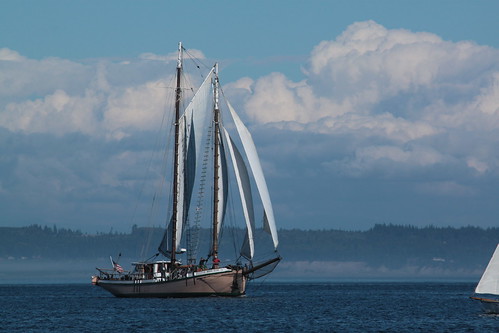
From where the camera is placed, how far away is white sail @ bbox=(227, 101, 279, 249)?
9975cm

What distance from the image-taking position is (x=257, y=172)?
100m

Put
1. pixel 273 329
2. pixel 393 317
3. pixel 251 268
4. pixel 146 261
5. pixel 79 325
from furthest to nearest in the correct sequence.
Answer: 1. pixel 146 261
2. pixel 251 268
3. pixel 393 317
4. pixel 79 325
5. pixel 273 329

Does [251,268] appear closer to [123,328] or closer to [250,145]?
[250,145]

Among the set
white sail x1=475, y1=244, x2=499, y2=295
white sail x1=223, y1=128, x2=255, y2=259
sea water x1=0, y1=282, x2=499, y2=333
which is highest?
white sail x1=223, y1=128, x2=255, y2=259

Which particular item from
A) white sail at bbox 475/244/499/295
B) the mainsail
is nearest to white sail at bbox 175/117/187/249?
the mainsail

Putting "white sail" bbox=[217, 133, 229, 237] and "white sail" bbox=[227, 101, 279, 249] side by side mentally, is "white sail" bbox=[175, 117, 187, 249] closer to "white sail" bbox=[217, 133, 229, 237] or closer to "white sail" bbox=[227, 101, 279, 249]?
"white sail" bbox=[217, 133, 229, 237]

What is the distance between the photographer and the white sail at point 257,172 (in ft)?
327

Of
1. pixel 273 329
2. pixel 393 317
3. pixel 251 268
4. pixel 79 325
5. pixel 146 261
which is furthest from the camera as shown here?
pixel 146 261

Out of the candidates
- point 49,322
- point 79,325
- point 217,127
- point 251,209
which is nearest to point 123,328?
point 79,325

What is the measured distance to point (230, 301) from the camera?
346 feet

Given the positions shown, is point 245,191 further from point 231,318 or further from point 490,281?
point 490,281

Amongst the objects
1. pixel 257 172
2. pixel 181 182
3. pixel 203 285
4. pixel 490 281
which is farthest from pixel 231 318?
pixel 181 182

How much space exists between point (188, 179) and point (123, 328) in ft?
104

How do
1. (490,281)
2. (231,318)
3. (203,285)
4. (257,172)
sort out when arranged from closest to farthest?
1. (490,281)
2. (231,318)
3. (257,172)
4. (203,285)
